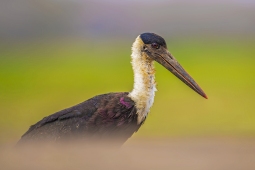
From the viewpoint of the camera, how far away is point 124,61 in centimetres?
4109

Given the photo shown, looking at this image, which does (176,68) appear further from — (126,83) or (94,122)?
(126,83)

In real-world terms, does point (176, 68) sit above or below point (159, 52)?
below

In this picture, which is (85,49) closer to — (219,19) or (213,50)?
(213,50)

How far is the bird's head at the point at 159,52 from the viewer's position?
1012 cm

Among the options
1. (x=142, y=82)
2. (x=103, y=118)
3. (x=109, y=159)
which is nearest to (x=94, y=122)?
(x=103, y=118)

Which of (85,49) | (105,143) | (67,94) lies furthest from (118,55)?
(105,143)

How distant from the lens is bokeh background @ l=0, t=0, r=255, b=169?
21.8m

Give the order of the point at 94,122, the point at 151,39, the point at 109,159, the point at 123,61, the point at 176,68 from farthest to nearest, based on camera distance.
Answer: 1. the point at 123,61
2. the point at 176,68
3. the point at 151,39
4. the point at 94,122
5. the point at 109,159

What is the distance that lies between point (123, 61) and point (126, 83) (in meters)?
11.0

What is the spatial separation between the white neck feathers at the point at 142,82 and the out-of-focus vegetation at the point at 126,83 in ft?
11.1

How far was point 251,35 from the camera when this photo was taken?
5022cm

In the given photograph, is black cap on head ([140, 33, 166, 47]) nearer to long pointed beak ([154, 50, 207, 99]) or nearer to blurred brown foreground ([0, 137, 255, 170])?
long pointed beak ([154, 50, 207, 99])

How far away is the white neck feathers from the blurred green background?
6.50 metres

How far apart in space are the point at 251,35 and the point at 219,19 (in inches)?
107
